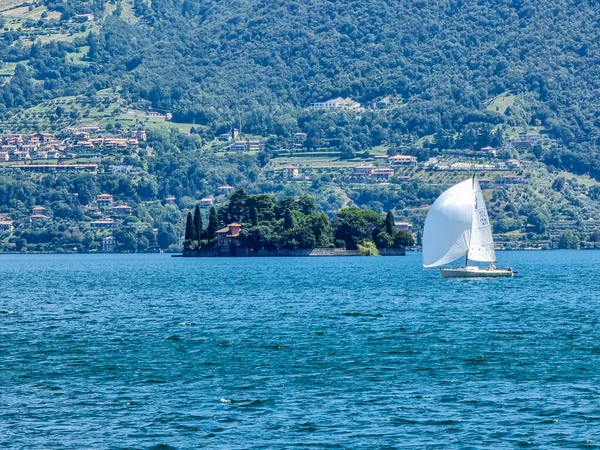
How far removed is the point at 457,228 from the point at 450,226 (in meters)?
0.57

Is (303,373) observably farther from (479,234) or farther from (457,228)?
(479,234)

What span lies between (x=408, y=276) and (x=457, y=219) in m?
18.7

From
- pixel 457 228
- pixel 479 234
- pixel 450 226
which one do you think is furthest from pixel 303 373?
pixel 479 234

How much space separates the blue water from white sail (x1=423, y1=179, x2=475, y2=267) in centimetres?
1927

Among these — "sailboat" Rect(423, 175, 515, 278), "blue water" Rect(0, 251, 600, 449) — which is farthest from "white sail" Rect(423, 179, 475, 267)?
"blue water" Rect(0, 251, 600, 449)

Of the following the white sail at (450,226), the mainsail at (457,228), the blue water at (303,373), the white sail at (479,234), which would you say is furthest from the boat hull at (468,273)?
the blue water at (303,373)

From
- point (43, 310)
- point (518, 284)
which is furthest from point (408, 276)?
point (43, 310)

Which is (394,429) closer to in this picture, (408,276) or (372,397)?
(372,397)

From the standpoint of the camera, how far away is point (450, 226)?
111500mm

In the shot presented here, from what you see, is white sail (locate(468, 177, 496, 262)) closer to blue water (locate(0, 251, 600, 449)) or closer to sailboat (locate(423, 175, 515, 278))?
sailboat (locate(423, 175, 515, 278))

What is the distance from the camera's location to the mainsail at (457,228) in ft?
365

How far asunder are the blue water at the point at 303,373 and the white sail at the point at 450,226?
19.3m

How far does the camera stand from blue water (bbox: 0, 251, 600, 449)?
1566 inches

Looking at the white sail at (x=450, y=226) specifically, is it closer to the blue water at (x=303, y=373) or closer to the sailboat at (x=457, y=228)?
the sailboat at (x=457, y=228)
